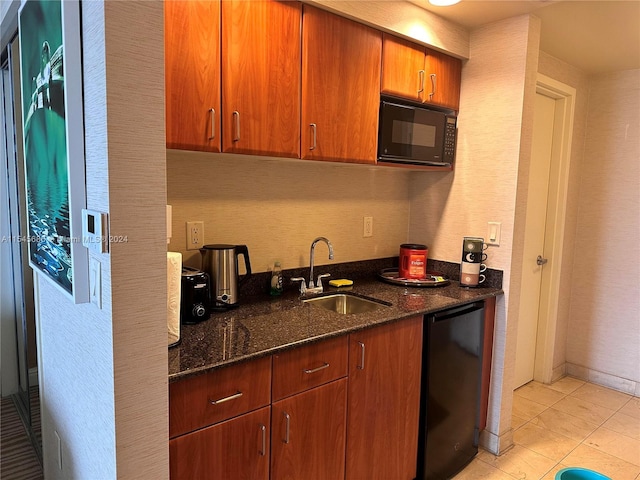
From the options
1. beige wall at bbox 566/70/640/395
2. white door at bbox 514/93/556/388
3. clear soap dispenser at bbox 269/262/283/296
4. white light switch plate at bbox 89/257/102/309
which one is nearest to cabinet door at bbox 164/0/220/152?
white light switch plate at bbox 89/257/102/309

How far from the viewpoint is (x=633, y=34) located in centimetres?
244

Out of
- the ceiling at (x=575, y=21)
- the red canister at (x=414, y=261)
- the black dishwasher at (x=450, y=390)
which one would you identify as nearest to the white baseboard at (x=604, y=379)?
the black dishwasher at (x=450, y=390)

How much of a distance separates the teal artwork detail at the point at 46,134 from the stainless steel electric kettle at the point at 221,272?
1.95 ft

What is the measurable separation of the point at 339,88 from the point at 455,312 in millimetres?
1190

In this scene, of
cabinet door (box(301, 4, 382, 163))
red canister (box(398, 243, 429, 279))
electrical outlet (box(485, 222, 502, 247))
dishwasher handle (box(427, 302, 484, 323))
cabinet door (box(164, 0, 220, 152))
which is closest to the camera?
cabinet door (box(164, 0, 220, 152))

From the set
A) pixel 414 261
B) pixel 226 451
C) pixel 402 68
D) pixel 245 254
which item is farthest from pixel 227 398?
pixel 402 68

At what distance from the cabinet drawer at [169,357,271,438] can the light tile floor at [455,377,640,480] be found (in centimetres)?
142

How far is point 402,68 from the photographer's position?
219 cm

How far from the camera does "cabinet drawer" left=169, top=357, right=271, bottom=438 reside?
1.24m

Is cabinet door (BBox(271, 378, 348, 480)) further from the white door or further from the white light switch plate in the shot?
the white door

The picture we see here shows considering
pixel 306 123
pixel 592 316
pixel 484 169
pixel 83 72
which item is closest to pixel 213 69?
pixel 306 123

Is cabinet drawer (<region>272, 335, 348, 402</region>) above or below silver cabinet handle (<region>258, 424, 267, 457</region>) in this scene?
above

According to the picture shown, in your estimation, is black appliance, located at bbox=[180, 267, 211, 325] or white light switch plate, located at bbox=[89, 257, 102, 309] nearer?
white light switch plate, located at bbox=[89, 257, 102, 309]

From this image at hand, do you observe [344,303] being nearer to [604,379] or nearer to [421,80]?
[421,80]
